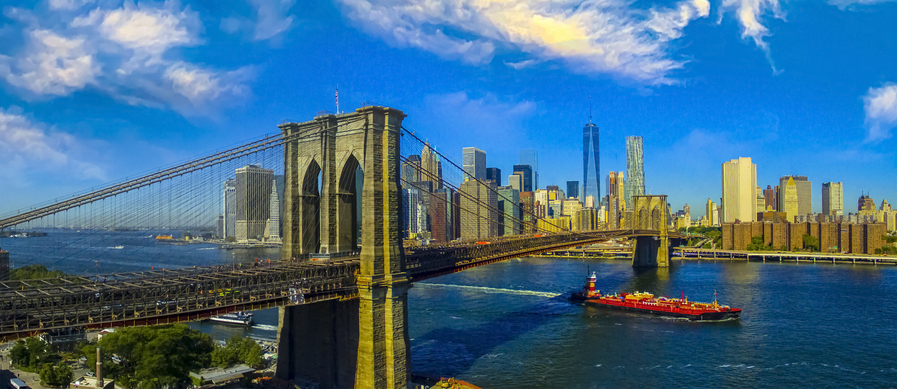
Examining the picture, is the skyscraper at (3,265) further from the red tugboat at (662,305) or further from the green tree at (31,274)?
the red tugboat at (662,305)

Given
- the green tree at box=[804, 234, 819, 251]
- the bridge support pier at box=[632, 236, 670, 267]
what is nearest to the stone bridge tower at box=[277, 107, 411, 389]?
the bridge support pier at box=[632, 236, 670, 267]

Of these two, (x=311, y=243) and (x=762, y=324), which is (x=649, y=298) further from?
(x=311, y=243)

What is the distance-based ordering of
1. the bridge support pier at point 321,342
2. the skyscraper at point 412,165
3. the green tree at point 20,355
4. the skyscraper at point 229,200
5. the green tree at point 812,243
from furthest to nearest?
the green tree at point 812,243, the skyscraper at point 229,200, the green tree at point 20,355, the skyscraper at point 412,165, the bridge support pier at point 321,342

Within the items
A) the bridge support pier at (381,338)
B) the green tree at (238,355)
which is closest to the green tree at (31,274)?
the green tree at (238,355)

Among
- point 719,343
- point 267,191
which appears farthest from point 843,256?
point 267,191

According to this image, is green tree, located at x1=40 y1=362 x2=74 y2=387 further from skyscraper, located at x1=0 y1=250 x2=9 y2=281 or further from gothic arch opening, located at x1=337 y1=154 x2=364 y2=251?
skyscraper, located at x1=0 y1=250 x2=9 y2=281

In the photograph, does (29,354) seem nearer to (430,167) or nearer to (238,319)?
(238,319)
